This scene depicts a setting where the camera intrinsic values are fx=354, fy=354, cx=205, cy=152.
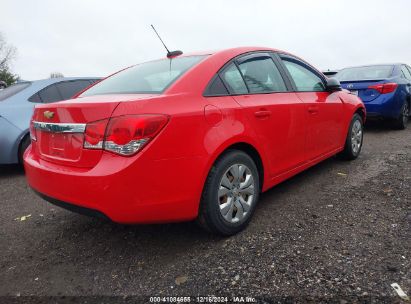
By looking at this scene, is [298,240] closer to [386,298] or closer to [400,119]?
[386,298]

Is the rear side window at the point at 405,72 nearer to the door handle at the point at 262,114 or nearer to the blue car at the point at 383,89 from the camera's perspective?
the blue car at the point at 383,89

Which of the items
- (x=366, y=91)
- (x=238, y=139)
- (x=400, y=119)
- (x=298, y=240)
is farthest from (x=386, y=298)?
(x=400, y=119)

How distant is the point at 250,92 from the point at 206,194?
1015 mm

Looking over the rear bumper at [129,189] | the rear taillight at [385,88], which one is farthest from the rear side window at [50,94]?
the rear taillight at [385,88]

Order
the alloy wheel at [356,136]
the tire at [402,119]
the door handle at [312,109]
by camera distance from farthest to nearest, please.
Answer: the tire at [402,119]
the alloy wheel at [356,136]
the door handle at [312,109]

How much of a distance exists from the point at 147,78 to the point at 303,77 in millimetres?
1833

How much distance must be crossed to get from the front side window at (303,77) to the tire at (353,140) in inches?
36.7

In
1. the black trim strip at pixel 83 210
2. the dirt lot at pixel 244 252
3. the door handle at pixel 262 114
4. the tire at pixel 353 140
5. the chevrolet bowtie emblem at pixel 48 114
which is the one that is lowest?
the dirt lot at pixel 244 252

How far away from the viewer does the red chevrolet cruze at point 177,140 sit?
2199 millimetres

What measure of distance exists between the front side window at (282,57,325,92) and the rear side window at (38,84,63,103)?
361 centimetres

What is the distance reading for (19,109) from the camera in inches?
193

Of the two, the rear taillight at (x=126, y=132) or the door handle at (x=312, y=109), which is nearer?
the rear taillight at (x=126, y=132)

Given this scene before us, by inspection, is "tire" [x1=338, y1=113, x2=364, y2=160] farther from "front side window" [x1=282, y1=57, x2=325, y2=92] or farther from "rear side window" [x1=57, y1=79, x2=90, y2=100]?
"rear side window" [x1=57, y1=79, x2=90, y2=100]

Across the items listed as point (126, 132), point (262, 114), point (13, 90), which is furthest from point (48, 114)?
point (13, 90)
